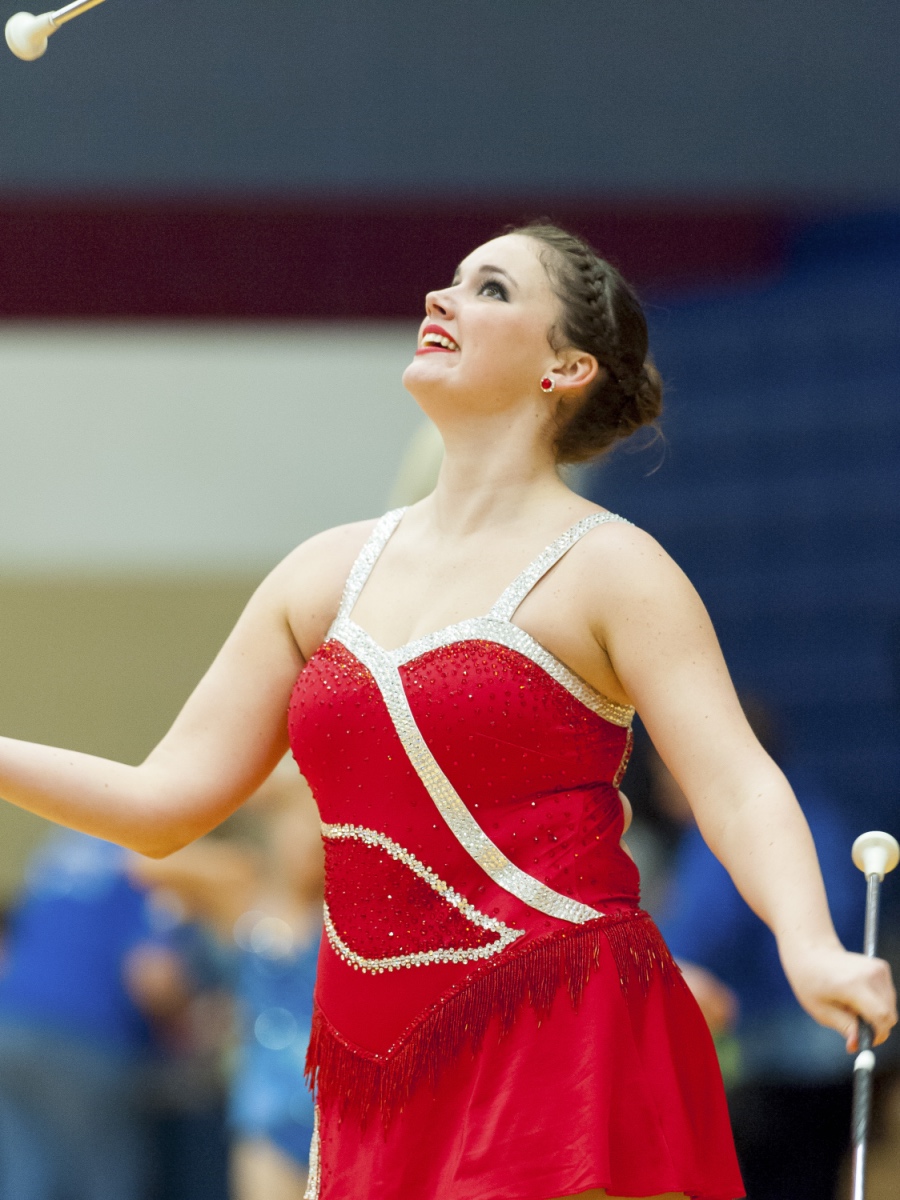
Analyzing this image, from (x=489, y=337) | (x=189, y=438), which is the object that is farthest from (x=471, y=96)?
Answer: (x=489, y=337)

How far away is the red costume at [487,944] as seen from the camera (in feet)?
6.29

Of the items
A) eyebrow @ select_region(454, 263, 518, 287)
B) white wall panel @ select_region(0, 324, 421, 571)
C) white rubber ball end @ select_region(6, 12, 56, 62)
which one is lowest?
eyebrow @ select_region(454, 263, 518, 287)

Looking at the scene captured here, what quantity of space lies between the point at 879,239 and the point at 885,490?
659mm

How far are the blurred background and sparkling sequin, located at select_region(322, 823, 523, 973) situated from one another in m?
2.64

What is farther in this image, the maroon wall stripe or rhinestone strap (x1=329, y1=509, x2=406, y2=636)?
the maroon wall stripe

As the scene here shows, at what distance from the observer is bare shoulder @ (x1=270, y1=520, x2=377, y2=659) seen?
2160mm

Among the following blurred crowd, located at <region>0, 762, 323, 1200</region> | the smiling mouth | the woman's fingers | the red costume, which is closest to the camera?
the woman's fingers

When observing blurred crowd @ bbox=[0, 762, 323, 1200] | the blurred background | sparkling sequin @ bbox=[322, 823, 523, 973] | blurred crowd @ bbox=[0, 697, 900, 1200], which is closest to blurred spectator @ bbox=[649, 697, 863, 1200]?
blurred crowd @ bbox=[0, 697, 900, 1200]

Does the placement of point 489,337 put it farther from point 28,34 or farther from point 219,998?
point 219,998

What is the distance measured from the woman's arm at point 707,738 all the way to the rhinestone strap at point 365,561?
292 mm

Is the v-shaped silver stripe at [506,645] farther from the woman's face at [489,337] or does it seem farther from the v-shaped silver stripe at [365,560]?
the woman's face at [489,337]

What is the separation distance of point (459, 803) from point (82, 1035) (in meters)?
2.44

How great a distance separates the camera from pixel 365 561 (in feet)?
7.07

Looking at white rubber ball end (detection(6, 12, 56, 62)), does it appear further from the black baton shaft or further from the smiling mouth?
the black baton shaft
